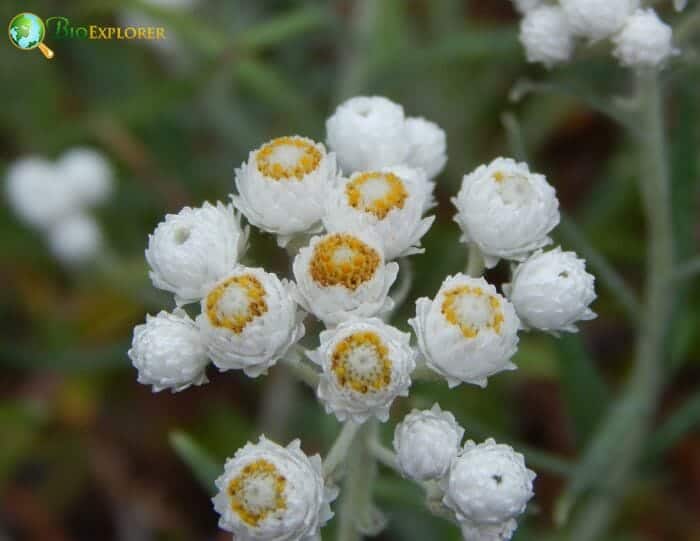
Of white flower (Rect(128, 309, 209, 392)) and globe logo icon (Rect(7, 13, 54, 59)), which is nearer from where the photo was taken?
white flower (Rect(128, 309, 209, 392))

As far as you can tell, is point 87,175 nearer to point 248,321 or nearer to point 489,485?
point 248,321

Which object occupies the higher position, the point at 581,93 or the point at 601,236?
the point at 601,236

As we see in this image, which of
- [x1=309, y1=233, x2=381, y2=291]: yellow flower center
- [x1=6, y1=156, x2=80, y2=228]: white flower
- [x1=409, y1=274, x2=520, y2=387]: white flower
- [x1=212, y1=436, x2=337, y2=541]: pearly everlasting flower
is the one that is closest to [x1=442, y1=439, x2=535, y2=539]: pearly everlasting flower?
[x1=409, y1=274, x2=520, y2=387]: white flower

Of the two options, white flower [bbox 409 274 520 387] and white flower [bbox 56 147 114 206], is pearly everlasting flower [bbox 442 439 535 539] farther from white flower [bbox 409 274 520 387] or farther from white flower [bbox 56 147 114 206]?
white flower [bbox 56 147 114 206]

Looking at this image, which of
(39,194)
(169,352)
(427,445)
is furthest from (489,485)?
(39,194)

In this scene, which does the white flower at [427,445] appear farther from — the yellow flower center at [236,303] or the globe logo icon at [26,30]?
the globe logo icon at [26,30]

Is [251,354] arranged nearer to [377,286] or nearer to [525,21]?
[377,286]

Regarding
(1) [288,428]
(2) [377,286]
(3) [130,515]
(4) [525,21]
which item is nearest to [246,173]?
(2) [377,286]
